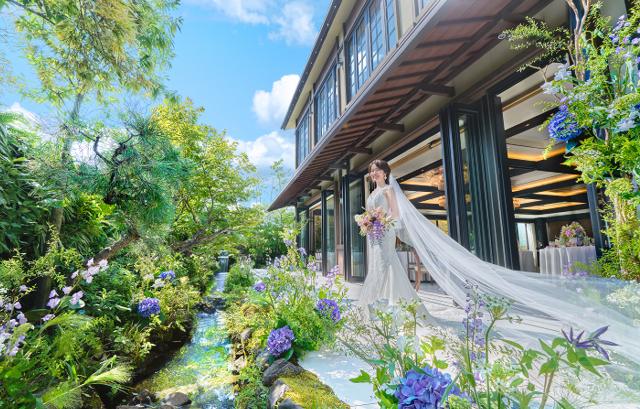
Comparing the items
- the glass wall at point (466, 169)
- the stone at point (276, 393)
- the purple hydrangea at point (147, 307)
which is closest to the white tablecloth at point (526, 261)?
the glass wall at point (466, 169)

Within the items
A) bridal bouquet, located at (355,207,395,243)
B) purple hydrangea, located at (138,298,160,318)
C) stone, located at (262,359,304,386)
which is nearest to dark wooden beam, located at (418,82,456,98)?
bridal bouquet, located at (355,207,395,243)

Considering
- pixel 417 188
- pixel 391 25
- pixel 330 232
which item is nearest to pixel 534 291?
pixel 391 25

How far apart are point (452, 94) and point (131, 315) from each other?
186 inches

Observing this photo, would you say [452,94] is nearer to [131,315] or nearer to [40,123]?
[40,123]

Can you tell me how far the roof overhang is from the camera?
278 centimetres

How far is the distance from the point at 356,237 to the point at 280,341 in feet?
15.8

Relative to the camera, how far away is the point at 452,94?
13.1 ft

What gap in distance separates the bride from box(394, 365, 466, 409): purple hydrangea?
29 centimetres

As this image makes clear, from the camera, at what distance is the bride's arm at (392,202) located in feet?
11.7

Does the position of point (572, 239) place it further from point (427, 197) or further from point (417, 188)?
point (427, 197)

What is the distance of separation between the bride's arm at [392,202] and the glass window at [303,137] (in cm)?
724

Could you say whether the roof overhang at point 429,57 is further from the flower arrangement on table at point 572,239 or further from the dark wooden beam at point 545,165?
the flower arrangement on table at point 572,239

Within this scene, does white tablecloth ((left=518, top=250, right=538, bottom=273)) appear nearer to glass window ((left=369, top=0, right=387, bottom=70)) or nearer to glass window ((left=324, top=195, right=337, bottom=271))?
glass window ((left=324, top=195, right=337, bottom=271))

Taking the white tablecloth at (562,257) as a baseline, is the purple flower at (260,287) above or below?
below
